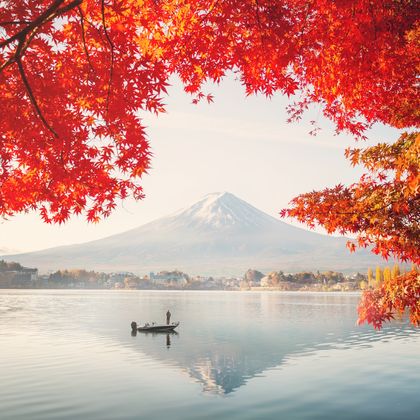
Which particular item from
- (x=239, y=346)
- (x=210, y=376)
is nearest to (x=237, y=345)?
(x=239, y=346)

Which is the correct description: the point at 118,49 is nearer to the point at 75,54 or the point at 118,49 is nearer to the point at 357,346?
the point at 75,54

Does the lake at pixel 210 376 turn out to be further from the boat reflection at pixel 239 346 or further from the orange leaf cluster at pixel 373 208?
the orange leaf cluster at pixel 373 208

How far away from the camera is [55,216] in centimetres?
962

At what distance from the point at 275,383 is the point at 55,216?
24488 mm

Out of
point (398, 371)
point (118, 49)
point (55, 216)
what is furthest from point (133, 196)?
point (398, 371)

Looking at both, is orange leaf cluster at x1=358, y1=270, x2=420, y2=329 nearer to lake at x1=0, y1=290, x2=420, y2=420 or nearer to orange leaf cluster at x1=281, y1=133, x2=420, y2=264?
orange leaf cluster at x1=281, y1=133, x2=420, y2=264

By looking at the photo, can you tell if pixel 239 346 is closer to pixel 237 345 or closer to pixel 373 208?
pixel 237 345

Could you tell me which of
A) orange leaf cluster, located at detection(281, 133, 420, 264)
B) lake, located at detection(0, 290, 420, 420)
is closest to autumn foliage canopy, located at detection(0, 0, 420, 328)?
orange leaf cluster, located at detection(281, 133, 420, 264)

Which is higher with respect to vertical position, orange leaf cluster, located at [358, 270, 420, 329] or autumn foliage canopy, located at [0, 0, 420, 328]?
autumn foliage canopy, located at [0, 0, 420, 328]

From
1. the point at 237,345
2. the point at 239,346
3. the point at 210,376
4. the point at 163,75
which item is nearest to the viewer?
the point at 163,75

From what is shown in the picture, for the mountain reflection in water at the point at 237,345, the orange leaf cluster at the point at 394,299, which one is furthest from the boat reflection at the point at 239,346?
the orange leaf cluster at the point at 394,299

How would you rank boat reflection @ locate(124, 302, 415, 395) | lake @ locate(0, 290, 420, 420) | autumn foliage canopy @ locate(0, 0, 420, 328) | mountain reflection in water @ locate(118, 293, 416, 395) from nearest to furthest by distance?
autumn foliage canopy @ locate(0, 0, 420, 328) → lake @ locate(0, 290, 420, 420) → boat reflection @ locate(124, 302, 415, 395) → mountain reflection in water @ locate(118, 293, 416, 395)

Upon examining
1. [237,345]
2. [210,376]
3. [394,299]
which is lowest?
[237,345]

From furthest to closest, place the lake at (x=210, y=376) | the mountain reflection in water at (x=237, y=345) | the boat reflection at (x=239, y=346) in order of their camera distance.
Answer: the mountain reflection in water at (x=237, y=345)
the boat reflection at (x=239, y=346)
the lake at (x=210, y=376)
